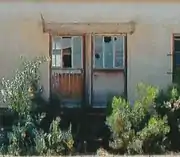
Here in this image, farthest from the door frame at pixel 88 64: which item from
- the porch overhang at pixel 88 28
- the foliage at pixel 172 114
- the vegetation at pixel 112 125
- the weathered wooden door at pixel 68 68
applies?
the foliage at pixel 172 114

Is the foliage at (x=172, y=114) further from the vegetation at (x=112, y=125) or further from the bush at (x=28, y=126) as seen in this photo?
the bush at (x=28, y=126)

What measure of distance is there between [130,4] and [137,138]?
14.4ft

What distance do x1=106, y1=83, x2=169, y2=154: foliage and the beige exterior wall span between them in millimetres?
2702

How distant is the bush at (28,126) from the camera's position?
1304 centimetres

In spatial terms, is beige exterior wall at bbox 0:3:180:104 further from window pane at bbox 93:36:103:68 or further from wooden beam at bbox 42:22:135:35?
window pane at bbox 93:36:103:68

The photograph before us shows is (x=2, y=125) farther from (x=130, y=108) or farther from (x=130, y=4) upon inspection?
(x=130, y=4)

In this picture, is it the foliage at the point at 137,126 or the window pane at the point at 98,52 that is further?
the window pane at the point at 98,52

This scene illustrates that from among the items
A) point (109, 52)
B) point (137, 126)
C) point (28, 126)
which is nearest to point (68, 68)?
point (109, 52)

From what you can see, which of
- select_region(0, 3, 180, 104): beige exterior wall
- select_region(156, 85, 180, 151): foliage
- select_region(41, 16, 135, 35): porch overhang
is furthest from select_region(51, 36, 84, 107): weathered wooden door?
select_region(156, 85, 180, 151): foliage

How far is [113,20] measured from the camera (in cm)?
1628

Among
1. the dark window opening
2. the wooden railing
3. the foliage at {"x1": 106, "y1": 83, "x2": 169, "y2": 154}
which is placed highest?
the dark window opening

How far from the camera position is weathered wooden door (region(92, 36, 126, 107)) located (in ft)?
54.0

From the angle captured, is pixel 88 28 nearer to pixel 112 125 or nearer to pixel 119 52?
pixel 119 52

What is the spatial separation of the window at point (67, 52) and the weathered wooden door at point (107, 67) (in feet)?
1.29
